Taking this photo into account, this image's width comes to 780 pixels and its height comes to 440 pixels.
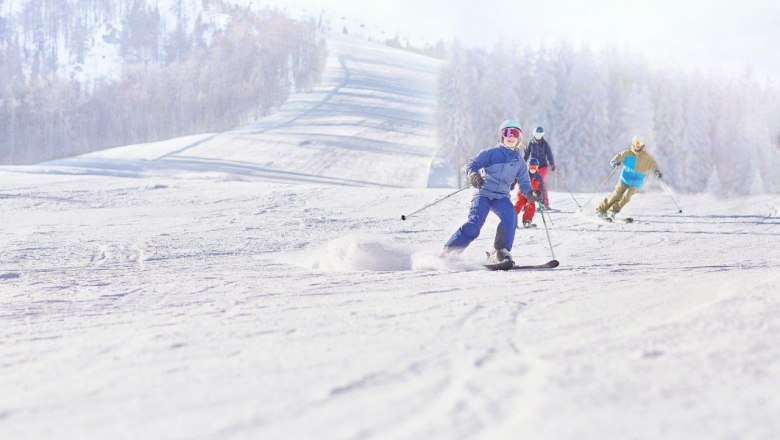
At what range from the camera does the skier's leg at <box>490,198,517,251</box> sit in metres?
6.92

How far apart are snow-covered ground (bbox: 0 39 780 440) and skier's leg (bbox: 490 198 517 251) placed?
47cm

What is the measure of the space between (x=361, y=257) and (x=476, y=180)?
1378mm

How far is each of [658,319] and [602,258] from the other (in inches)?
168

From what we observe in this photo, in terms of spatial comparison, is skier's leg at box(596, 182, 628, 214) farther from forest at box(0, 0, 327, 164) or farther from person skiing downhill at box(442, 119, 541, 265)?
forest at box(0, 0, 327, 164)

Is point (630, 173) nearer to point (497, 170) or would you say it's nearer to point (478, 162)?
point (497, 170)

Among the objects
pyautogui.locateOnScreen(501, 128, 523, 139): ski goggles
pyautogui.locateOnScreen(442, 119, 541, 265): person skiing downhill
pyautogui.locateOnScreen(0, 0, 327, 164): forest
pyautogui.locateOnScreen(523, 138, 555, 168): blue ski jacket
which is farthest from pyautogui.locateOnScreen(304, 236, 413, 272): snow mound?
pyautogui.locateOnScreen(0, 0, 327, 164): forest

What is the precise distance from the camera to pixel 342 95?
68875 mm

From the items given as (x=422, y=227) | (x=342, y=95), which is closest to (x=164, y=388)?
(x=422, y=227)

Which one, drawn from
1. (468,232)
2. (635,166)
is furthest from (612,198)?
(468,232)

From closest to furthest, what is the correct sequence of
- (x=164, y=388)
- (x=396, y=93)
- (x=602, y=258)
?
1. (x=164, y=388)
2. (x=602, y=258)
3. (x=396, y=93)

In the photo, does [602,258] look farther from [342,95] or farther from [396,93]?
[396,93]

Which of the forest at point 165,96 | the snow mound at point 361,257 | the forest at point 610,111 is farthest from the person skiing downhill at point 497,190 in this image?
the forest at point 165,96

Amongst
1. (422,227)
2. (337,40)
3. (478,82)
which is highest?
(337,40)

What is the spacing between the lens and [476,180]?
6.80 m
